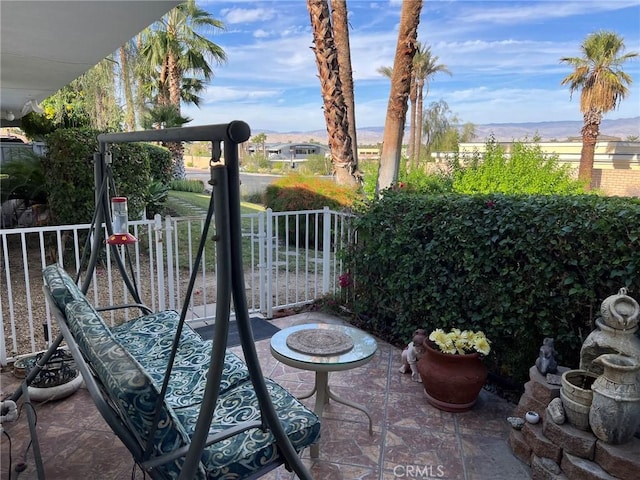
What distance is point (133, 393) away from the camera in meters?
1.17

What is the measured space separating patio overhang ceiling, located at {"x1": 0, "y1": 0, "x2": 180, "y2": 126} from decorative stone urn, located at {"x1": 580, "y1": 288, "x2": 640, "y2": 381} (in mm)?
2239

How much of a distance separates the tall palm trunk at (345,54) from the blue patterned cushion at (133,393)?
21.1ft

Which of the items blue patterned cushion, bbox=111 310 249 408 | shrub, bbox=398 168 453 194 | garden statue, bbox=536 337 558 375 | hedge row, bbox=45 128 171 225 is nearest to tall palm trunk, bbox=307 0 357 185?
shrub, bbox=398 168 453 194

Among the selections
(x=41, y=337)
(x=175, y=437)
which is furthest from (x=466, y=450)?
(x=41, y=337)

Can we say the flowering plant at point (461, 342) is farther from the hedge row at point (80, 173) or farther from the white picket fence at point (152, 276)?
the hedge row at point (80, 173)

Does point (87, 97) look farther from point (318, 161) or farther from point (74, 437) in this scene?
point (318, 161)

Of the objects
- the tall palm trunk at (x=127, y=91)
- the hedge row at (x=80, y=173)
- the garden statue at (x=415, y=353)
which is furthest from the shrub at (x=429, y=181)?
the tall palm trunk at (x=127, y=91)

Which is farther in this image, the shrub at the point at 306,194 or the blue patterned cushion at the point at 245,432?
the shrub at the point at 306,194

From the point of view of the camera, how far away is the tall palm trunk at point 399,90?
5977 millimetres

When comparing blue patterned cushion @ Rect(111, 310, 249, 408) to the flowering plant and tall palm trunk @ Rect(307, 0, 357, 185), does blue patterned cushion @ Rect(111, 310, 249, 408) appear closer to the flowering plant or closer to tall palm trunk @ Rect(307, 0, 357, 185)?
the flowering plant

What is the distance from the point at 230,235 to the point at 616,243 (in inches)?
84.5

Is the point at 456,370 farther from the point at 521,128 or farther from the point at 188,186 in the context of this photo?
the point at 521,128

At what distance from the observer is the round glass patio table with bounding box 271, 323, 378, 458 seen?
2.22 meters

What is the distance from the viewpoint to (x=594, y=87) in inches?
547
